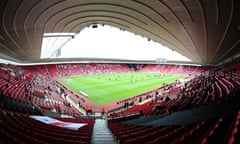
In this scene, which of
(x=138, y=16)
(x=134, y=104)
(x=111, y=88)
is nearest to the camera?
(x=134, y=104)

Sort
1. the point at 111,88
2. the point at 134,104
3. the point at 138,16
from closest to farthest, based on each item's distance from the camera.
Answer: the point at 134,104 → the point at 138,16 → the point at 111,88

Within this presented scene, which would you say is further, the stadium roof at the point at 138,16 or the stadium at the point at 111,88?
the stadium roof at the point at 138,16

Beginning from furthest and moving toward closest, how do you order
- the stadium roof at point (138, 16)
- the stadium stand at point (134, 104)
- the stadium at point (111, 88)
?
the stadium roof at point (138, 16) < the stadium at point (111, 88) < the stadium stand at point (134, 104)

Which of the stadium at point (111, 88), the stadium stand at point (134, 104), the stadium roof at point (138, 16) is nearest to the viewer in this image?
the stadium stand at point (134, 104)

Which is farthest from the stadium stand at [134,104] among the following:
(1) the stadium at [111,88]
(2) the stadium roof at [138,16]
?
(2) the stadium roof at [138,16]

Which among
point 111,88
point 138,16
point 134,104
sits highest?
point 138,16

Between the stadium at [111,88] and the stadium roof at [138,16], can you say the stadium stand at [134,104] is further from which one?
the stadium roof at [138,16]

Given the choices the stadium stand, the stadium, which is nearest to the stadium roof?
the stadium

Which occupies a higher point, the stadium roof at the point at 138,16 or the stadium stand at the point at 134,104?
the stadium roof at the point at 138,16

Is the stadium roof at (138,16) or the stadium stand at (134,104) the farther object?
the stadium roof at (138,16)

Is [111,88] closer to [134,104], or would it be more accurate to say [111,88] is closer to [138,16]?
[134,104]

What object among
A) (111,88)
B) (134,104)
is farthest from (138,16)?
(111,88)

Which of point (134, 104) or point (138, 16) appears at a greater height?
point (138, 16)

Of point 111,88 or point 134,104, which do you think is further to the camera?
point 111,88
